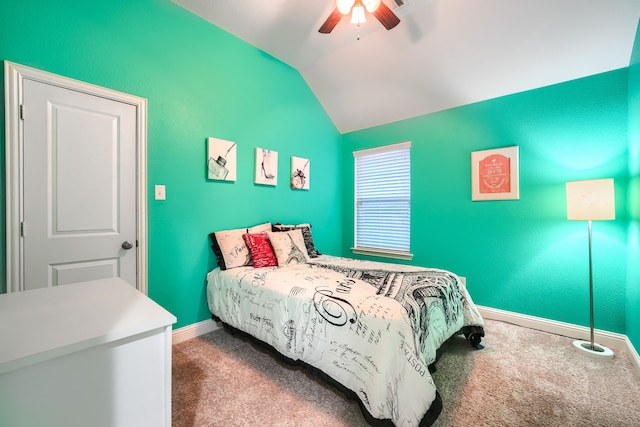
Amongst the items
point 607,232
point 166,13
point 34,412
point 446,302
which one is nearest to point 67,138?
point 166,13

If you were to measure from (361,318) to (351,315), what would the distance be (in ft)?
0.22

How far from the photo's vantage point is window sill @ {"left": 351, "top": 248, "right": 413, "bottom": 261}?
348cm

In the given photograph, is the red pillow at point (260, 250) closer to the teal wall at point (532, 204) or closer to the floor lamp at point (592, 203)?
the teal wall at point (532, 204)

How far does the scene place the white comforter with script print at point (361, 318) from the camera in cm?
131

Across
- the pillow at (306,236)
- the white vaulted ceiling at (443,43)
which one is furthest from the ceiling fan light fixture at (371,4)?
the pillow at (306,236)

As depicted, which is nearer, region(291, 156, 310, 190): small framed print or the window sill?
region(291, 156, 310, 190): small framed print

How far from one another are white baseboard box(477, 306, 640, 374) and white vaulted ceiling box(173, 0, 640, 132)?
232cm

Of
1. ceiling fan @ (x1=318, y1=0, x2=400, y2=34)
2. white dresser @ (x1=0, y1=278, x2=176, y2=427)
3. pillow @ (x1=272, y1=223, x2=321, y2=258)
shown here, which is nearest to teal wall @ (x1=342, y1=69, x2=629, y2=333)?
pillow @ (x1=272, y1=223, x2=321, y2=258)

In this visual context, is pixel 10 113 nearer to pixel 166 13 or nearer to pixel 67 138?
pixel 67 138

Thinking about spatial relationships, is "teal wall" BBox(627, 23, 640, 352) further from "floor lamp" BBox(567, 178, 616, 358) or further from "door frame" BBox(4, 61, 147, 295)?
"door frame" BBox(4, 61, 147, 295)

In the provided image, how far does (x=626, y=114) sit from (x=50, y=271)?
463cm

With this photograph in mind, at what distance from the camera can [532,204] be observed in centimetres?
263

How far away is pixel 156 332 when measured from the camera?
827 mm

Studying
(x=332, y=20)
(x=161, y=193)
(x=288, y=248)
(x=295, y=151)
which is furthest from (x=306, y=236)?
(x=332, y=20)
